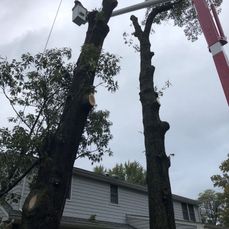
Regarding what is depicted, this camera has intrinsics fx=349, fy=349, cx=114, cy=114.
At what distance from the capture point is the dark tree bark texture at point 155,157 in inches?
285

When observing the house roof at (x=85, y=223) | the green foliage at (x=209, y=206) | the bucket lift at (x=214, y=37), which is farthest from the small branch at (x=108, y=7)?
the green foliage at (x=209, y=206)

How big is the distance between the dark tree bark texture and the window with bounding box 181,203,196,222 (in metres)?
16.0

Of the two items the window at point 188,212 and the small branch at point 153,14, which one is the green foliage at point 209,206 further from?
the small branch at point 153,14

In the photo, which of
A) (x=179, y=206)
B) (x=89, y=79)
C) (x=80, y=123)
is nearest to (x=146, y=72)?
(x=89, y=79)

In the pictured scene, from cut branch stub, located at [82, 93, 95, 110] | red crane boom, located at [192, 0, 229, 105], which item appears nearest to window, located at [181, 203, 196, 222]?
cut branch stub, located at [82, 93, 95, 110]

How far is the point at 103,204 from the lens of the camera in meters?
17.9

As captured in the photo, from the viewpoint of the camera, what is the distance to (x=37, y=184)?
5.40 meters

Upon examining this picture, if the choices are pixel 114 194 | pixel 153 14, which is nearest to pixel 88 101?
pixel 153 14

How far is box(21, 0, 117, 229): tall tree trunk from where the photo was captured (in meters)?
5.05

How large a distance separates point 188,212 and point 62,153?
2031cm

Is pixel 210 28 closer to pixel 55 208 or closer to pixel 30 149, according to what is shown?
pixel 55 208

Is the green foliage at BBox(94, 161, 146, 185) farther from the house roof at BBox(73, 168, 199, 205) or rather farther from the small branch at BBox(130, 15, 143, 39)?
the small branch at BBox(130, 15, 143, 39)

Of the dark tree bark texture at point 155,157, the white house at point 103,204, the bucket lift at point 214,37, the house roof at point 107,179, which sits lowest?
the bucket lift at point 214,37

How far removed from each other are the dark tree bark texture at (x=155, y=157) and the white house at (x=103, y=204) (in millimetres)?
6940
